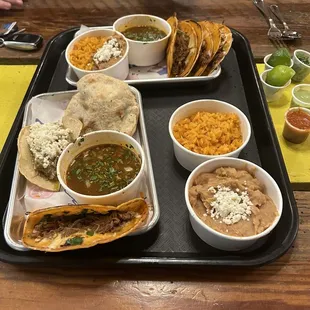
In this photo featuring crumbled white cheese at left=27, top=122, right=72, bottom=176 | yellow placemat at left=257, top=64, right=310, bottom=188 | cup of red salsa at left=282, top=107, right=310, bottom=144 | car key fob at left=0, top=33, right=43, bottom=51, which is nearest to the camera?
crumbled white cheese at left=27, top=122, right=72, bottom=176

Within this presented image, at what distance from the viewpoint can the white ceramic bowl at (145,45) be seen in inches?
107

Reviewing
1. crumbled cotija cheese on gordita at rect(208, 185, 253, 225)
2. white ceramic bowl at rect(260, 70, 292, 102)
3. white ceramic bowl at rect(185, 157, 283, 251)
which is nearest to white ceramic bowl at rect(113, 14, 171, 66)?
white ceramic bowl at rect(260, 70, 292, 102)

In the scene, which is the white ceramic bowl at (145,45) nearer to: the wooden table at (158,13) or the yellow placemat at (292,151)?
the wooden table at (158,13)

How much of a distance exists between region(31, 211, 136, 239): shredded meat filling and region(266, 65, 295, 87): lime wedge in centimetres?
167

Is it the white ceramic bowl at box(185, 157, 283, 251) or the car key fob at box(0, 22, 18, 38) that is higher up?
the car key fob at box(0, 22, 18, 38)

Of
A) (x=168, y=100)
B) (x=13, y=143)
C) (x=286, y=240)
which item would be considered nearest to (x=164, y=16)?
(x=168, y=100)

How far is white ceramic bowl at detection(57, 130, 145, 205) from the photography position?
1.74 m

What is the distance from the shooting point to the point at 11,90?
2754 mm

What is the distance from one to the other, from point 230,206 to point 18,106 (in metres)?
1.81

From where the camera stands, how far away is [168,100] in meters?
2.61

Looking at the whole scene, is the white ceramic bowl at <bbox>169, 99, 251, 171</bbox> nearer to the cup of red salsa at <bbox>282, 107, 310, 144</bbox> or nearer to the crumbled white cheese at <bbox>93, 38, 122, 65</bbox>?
the cup of red salsa at <bbox>282, 107, 310, 144</bbox>

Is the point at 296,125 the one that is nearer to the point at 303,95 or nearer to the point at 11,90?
the point at 303,95

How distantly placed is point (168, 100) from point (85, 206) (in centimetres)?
124

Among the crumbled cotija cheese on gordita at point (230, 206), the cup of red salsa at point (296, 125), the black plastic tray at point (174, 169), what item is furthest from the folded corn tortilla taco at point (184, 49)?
the crumbled cotija cheese on gordita at point (230, 206)
